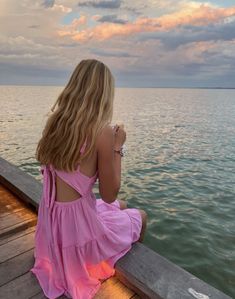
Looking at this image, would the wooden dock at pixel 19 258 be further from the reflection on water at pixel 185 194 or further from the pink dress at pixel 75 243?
the reflection on water at pixel 185 194

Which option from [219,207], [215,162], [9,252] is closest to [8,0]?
[215,162]

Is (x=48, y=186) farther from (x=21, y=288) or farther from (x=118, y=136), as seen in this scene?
(x=21, y=288)

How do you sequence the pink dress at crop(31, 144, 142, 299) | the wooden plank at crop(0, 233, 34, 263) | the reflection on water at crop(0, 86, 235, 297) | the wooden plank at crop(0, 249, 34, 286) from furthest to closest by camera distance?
the reflection on water at crop(0, 86, 235, 297) < the wooden plank at crop(0, 233, 34, 263) < the wooden plank at crop(0, 249, 34, 286) < the pink dress at crop(31, 144, 142, 299)

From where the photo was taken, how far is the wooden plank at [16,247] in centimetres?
324

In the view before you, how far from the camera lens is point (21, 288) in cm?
281

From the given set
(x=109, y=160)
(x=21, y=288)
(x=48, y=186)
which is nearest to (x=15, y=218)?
(x=21, y=288)

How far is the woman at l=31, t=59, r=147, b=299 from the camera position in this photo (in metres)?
2.43

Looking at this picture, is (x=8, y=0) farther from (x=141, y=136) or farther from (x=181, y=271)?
(x=181, y=271)

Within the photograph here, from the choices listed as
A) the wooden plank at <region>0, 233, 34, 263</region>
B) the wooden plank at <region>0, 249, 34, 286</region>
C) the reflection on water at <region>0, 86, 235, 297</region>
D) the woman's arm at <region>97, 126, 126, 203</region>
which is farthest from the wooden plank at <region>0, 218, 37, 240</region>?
the reflection on water at <region>0, 86, 235, 297</region>

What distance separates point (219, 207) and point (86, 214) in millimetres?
5519

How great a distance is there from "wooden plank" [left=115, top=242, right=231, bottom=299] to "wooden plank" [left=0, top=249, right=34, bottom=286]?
92 centimetres

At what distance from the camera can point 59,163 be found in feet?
8.28

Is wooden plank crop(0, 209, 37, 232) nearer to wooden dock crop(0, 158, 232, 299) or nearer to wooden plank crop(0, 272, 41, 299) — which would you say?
wooden dock crop(0, 158, 232, 299)

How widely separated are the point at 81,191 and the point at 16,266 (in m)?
1.12
